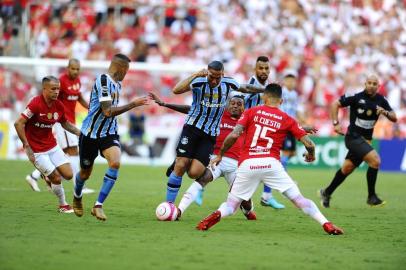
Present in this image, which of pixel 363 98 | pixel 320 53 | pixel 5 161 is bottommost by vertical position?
pixel 5 161

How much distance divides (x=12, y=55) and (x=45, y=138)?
17107 mm

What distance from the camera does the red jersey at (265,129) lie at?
35.9 ft

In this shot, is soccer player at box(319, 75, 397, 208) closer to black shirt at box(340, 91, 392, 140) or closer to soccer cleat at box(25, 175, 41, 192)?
black shirt at box(340, 91, 392, 140)

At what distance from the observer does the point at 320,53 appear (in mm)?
33781

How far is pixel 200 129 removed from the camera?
12.5 meters

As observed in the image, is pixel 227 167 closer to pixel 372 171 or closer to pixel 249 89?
pixel 249 89

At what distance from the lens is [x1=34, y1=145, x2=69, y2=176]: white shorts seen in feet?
43.0

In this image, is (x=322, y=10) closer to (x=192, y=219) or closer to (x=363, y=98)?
(x=363, y=98)

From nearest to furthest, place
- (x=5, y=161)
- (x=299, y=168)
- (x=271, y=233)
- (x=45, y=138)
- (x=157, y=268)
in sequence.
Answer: (x=157, y=268), (x=271, y=233), (x=45, y=138), (x=5, y=161), (x=299, y=168)

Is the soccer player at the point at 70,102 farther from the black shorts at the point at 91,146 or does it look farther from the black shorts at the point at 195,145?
the black shorts at the point at 195,145

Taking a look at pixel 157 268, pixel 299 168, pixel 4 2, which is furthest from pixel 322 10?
pixel 157 268

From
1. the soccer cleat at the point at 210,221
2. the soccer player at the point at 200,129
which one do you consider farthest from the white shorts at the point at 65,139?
the soccer cleat at the point at 210,221

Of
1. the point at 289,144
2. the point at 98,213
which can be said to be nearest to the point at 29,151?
the point at 98,213

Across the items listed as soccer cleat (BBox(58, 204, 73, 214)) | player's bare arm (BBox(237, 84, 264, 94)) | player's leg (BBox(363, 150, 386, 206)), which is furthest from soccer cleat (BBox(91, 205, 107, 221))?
player's leg (BBox(363, 150, 386, 206))
